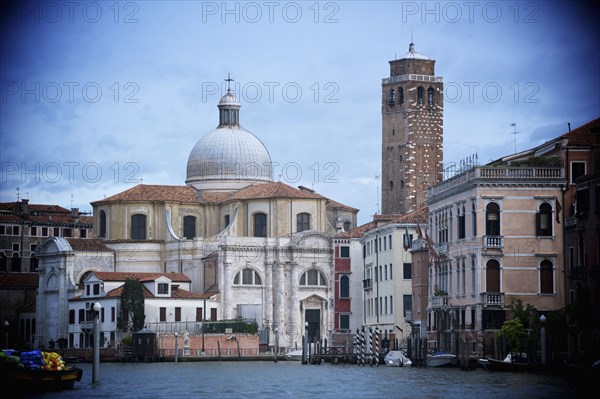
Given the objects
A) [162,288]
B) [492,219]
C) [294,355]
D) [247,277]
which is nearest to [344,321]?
[247,277]

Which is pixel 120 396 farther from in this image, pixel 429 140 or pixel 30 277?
pixel 30 277

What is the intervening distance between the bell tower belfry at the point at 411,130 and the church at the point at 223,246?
215 inches

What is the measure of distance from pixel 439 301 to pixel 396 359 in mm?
3193

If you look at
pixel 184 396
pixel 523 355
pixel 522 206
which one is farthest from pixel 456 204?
pixel 184 396

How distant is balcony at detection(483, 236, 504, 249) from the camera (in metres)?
64.4

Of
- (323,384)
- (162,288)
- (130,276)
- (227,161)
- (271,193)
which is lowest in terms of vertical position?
(323,384)

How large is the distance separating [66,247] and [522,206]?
40.9 meters

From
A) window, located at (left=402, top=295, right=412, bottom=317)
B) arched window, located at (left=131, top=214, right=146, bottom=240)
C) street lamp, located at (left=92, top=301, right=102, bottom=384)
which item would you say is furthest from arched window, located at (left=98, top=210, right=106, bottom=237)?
street lamp, located at (left=92, top=301, right=102, bottom=384)

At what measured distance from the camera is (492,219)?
213 ft

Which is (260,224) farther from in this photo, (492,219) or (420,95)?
(492,219)

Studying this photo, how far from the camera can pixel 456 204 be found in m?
68.0

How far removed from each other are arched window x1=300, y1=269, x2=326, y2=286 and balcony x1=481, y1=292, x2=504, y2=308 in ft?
119

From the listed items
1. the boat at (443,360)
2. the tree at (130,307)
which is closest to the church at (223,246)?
the tree at (130,307)

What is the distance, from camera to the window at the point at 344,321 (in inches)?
3760
